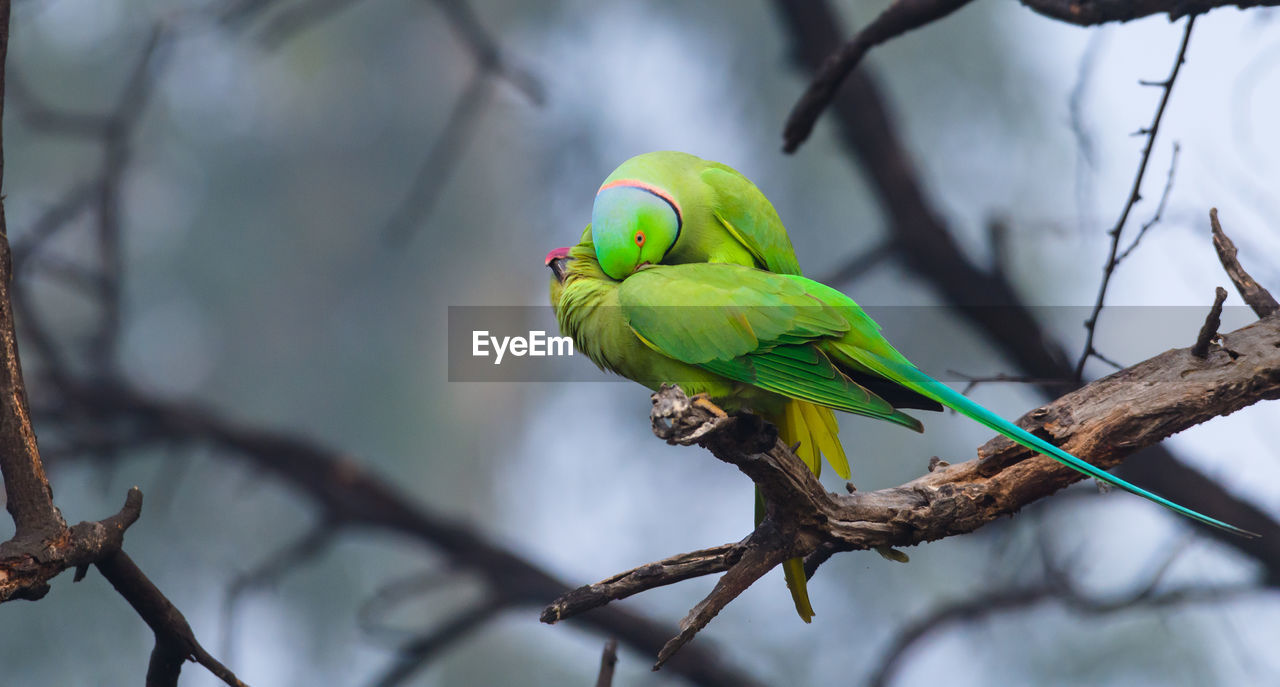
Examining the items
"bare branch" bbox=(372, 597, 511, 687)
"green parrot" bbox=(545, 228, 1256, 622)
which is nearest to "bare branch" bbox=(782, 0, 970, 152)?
"green parrot" bbox=(545, 228, 1256, 622)

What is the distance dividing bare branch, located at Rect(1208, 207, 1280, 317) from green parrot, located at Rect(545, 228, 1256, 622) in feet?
1.78

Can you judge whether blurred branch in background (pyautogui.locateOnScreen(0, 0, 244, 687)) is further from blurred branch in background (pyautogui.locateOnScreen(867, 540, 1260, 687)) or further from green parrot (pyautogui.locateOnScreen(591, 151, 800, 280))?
blurred branch in background (pyautogui.locateOnScreen(867, 540, 1260, 687))

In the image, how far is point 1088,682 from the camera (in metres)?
3.25

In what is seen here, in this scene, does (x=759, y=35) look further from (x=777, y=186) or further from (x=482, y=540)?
(x=482, y=540)

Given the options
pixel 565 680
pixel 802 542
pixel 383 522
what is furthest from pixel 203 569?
pixel 802 542

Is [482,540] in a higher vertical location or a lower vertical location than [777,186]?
lower

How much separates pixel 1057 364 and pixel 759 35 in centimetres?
153

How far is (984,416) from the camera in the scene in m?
1.32

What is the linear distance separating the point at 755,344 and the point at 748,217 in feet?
1.62

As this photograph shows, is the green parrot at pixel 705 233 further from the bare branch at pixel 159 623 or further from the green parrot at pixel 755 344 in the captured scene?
the bare branch at pixel 159 623

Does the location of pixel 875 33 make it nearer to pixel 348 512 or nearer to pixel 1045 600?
pixel 1045 600

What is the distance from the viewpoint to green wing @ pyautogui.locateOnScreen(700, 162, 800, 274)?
6.18 feet

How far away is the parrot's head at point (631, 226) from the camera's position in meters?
1.65

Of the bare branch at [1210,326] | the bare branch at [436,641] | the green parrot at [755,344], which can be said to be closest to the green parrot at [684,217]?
the green parrot at [755,344]
